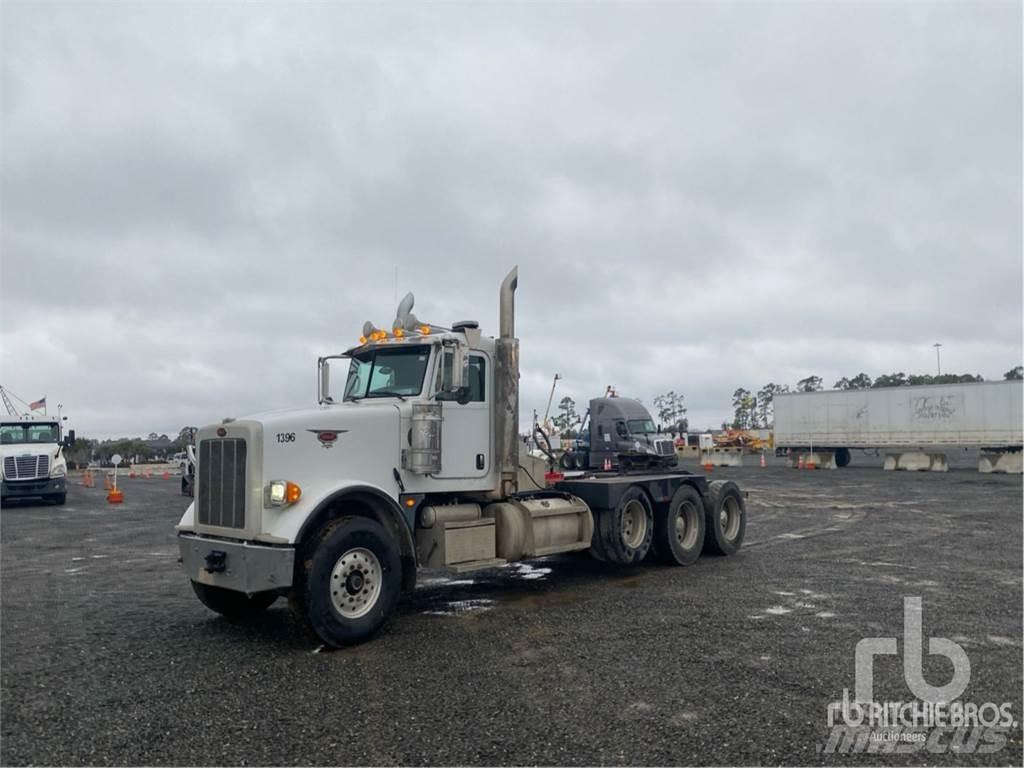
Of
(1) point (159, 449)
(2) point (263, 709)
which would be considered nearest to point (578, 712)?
(2) point (263, 709)

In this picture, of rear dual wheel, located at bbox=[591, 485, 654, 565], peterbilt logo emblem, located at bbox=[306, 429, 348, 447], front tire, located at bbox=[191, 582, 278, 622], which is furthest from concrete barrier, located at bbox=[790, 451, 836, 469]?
peterbilt logo emblem, located at bbox=[306, 429, 348, 447]

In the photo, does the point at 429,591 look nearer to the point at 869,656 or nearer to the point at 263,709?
the point at 263,709

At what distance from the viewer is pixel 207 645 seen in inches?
289

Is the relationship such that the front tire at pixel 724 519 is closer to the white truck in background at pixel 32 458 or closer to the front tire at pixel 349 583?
the front tire at pixel 349 583

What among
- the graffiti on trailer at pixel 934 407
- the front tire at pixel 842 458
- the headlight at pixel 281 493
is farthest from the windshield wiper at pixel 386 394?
the front tire at pixel 842 458

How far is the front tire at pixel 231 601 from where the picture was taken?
27.1 feet

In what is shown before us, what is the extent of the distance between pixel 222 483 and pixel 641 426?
18.4 metres

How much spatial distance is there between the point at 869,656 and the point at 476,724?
3.65 m

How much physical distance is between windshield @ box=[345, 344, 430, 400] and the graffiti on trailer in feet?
109

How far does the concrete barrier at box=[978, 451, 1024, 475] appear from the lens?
32.5 m

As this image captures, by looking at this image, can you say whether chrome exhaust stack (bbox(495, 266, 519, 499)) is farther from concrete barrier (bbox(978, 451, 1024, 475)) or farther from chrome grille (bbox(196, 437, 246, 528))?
concrete barrier (bbox(978, 451, 1024, 475))

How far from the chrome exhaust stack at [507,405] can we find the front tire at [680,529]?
3.34 m

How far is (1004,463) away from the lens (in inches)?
1296

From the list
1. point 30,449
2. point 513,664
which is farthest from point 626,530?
point 30,449
